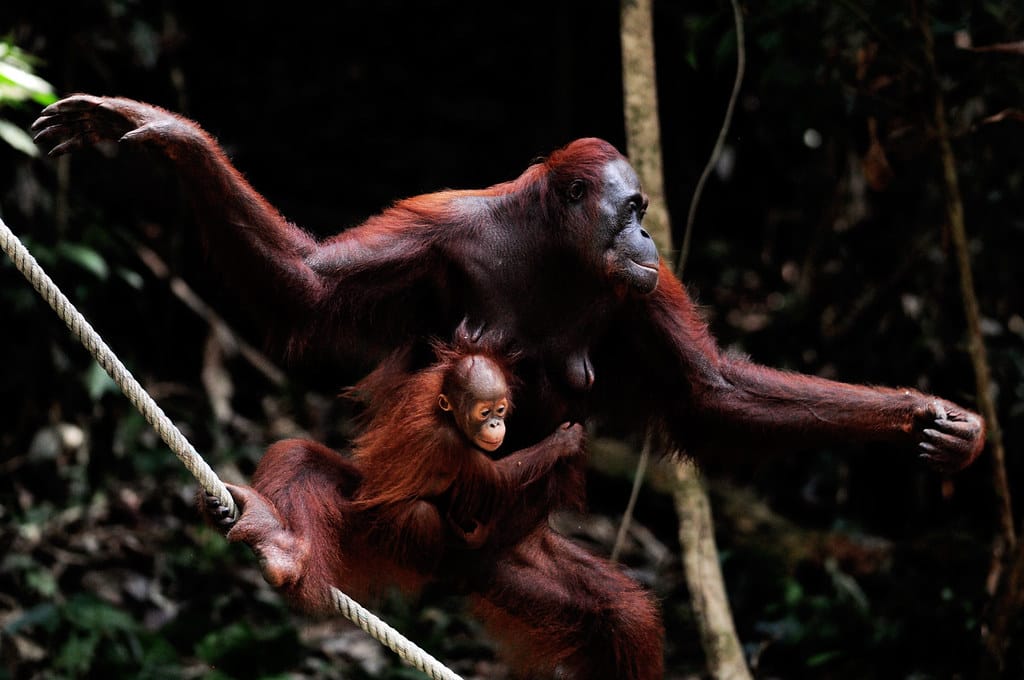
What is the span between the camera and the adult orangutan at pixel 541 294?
356cm

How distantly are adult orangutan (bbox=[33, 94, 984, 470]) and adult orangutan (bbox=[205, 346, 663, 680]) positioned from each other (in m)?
0.22

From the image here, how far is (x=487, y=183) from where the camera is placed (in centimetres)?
876

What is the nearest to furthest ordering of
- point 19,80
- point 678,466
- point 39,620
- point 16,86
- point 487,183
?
point 19,80, point 16,86, point 678,466, point 39,620, point 487,183

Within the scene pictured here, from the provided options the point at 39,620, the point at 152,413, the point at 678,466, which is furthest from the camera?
the point at 39,620

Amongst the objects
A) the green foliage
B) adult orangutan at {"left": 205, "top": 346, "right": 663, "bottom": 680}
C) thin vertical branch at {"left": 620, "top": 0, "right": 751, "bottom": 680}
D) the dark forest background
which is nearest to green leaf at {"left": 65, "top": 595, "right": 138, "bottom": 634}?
the dark forest background

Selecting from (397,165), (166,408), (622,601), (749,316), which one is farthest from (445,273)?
(749,316)

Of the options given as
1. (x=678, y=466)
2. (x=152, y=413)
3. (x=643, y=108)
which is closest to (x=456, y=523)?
(x=152, y=413)

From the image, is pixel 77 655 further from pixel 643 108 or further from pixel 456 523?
pixel 643 108

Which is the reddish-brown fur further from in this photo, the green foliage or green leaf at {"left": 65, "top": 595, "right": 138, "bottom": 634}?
green leaf at {"left": 65, "top": 595, "right": 138, "bottom": 634}

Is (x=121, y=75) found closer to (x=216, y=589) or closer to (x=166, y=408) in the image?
(x=166, y=408)

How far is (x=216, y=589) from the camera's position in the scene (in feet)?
20.7

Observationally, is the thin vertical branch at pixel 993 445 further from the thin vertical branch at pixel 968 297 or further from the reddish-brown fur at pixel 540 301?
the reddish-brown fur at pixel 540 301

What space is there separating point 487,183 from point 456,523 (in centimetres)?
521

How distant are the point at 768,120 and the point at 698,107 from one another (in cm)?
161
